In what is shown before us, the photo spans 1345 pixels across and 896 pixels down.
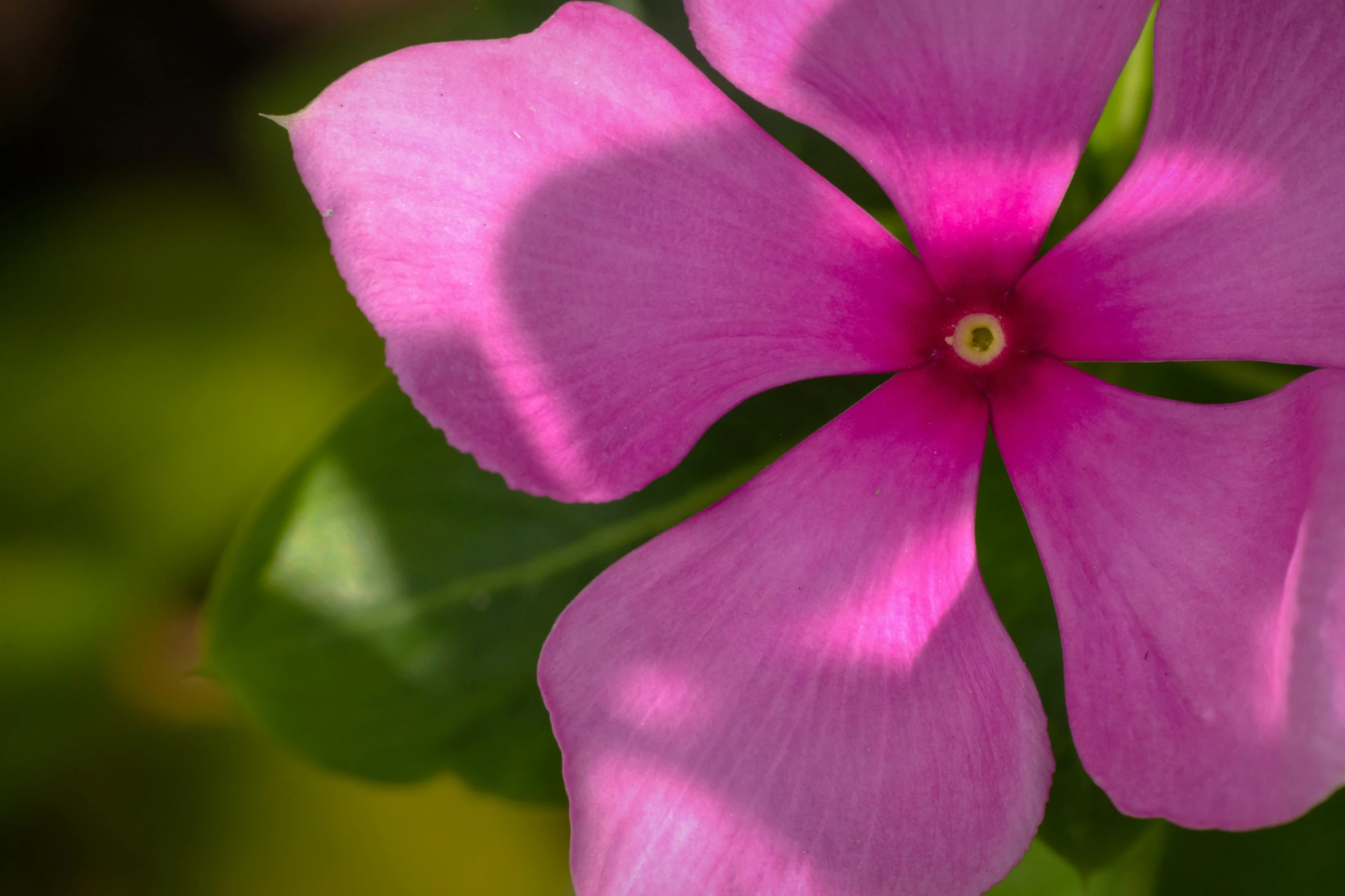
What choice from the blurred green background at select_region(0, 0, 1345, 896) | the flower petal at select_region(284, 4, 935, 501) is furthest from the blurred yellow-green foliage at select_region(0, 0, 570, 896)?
the flower petal at select_region(284, 4, 935, 501)

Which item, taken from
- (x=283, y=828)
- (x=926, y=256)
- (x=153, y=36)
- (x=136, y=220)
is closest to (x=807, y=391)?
(x=926, y=256)

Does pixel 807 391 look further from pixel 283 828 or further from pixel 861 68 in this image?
pixel 283 828

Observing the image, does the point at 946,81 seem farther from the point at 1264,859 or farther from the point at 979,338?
the point at 1264,859

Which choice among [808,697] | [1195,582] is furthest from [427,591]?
[1195,582]

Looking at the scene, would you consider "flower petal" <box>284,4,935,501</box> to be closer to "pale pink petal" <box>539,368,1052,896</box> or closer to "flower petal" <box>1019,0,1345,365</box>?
"pale pink petal" <box>539,368,1052,896</box>

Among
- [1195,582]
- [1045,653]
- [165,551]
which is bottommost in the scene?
[165,551]

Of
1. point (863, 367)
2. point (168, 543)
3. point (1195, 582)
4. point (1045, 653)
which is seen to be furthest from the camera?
point (168, 543)
